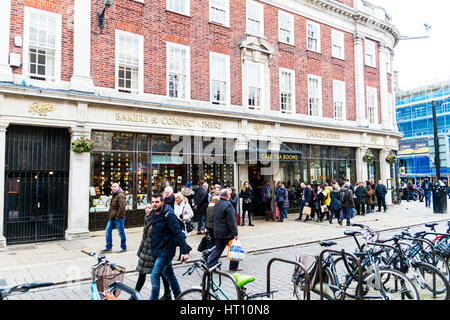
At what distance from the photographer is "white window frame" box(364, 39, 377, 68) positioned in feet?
74.0

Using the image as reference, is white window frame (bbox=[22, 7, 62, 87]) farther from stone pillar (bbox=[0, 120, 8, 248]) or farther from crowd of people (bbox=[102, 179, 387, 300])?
crowd of people (bbox=[102, 179, 387, 300])

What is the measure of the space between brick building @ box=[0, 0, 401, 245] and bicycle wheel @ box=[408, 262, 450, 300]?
9831 mm

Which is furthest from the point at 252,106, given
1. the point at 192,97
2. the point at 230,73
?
the point at 192,97

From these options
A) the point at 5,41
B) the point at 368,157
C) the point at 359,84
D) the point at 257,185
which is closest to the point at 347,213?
the point at 257,185

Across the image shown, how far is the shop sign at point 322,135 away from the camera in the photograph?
1866cm

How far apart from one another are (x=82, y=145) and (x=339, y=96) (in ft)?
50.5

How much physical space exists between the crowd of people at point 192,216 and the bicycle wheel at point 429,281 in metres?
3.36

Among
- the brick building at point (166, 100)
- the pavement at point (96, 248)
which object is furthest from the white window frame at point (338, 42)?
the pavement at point (96, 248)

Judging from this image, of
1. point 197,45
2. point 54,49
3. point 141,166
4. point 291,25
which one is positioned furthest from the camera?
point 291,25

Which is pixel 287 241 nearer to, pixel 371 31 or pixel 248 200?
pixel 248 200

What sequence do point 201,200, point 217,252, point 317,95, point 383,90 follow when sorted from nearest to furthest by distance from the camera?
point 217,252
point 201,200
point 317,95
point 383,90

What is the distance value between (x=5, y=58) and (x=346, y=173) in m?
18.2

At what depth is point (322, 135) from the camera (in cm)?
1925

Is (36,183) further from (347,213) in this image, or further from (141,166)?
(347,213)
